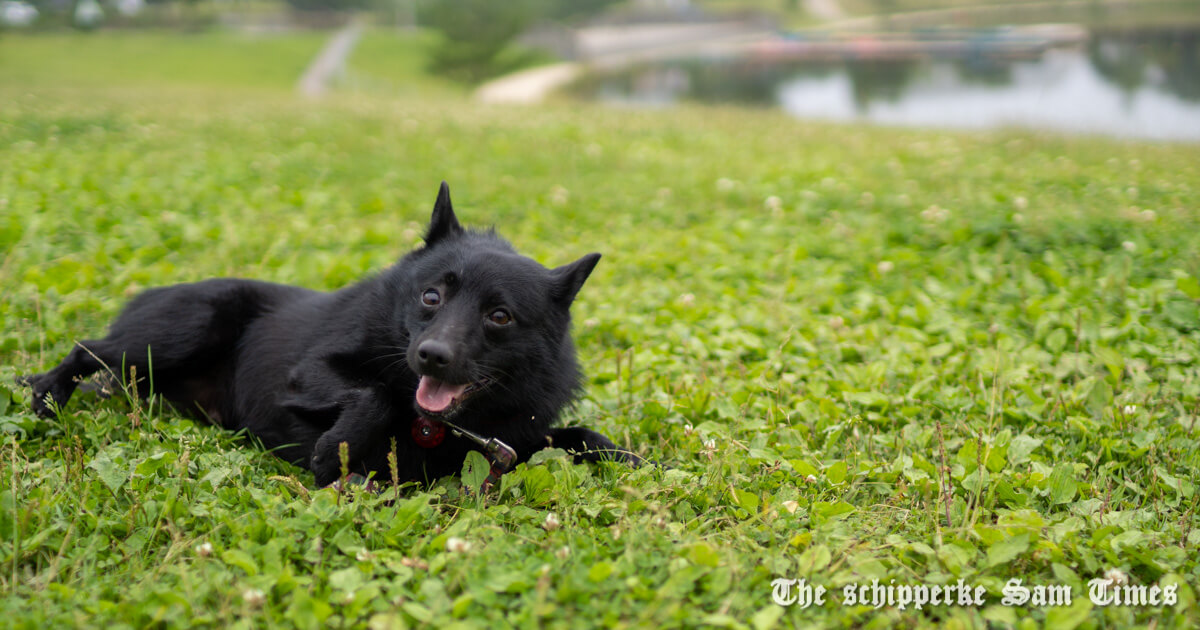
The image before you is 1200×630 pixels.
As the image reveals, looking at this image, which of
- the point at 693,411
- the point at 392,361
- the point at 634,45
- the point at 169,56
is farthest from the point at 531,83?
the point at 392,361

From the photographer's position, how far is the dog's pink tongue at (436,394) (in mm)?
3018

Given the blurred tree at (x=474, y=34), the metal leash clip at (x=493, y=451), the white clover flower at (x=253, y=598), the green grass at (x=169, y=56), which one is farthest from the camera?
the blurred tree at (x=474, y=34)

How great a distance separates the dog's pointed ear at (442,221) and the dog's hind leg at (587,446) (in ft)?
3.24

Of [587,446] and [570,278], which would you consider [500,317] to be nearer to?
[570,278]

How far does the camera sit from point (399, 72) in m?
47.7

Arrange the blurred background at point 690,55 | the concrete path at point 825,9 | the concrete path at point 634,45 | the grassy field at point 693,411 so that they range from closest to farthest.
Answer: the grassy field at point 693,411 < the blurred background at point 690,55 < the concrete path at point 634,45 < the concrete path at point 825,9

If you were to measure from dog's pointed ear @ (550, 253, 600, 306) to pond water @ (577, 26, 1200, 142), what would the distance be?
1422cm

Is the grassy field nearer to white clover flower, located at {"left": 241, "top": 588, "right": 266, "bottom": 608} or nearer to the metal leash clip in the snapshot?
white clover flower, located at {"left": 241, "top": 588, "right": 266, "bottom": 608}

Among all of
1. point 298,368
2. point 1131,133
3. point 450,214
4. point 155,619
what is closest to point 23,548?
point 155,619

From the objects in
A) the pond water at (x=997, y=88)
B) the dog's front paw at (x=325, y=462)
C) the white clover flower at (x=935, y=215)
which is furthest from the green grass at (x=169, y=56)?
the dog's front paw at (x=325, y=462)

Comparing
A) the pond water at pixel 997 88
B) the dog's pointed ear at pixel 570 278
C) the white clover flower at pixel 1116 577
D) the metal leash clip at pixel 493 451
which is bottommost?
the pond water at pixel 997 88

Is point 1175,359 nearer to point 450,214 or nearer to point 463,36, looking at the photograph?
point 450,214

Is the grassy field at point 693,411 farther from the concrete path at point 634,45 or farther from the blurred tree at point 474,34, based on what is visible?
the blurred tree at point 474,34

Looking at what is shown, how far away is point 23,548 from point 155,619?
606 mm
